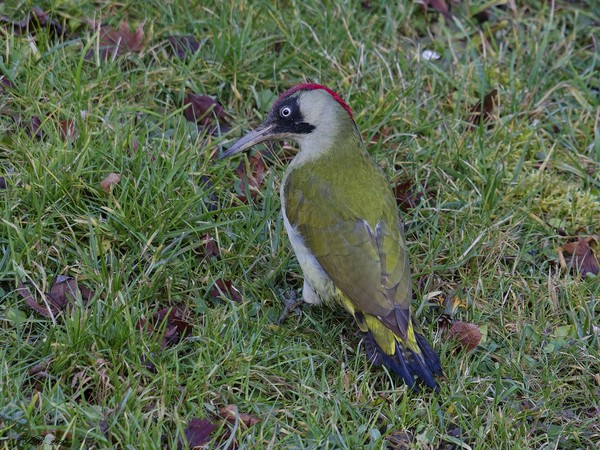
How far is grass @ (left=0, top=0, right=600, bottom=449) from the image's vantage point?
13.8 feet

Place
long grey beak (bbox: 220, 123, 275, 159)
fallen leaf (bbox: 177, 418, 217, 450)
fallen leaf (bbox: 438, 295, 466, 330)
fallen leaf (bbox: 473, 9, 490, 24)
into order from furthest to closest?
fallen leaf (bbox: 473, 9, 490, 24), long grey beak (bbox: 220, 123, 275, 159), fallen leaf (bbox: 438, 295, 466, 330), fallen leaf (bbox: 177, 418, 217, 450)

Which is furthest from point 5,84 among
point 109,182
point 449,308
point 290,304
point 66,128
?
point 449,308

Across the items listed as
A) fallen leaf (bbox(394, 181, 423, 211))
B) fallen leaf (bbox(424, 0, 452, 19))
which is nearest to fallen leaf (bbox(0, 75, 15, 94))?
fallen leaf (bbox(394, 181, 423, 211))

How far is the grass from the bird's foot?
4 centimetres

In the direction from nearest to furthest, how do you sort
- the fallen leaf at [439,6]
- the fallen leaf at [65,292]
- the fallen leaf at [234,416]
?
the fallen leaf at [234,416]
the fallen leaf at [65,292]
the fallen leaf at [439,6]

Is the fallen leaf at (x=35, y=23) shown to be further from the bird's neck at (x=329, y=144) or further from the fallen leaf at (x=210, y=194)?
the bird's neck at (x=329, y=144)

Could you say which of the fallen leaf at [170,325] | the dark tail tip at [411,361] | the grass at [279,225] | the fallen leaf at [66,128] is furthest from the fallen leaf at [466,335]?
the fallen leaf at [66,128]

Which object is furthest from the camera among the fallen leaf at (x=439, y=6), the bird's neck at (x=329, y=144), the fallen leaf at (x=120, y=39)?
the fallen leaf at (x=439, y=6)

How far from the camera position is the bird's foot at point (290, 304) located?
A: 4.76 metres

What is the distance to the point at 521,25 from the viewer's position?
6.84m

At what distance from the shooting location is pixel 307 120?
5211mm

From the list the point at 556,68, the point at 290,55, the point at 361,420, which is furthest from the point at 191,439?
the point at 556,68

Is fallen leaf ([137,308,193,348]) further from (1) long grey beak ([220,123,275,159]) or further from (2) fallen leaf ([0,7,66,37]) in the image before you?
(2) fallen leaf ([0,7,66,37])

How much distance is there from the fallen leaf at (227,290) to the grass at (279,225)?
0.02 m
